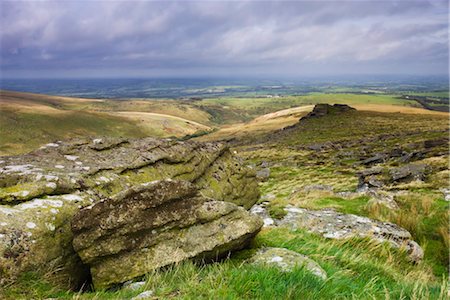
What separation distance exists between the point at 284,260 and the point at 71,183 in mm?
5624

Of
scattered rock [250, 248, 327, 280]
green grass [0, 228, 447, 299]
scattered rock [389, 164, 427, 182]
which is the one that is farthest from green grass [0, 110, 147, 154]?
scattered rock [250, 248, 327, 280]

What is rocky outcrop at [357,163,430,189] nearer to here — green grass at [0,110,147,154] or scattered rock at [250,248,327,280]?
scattered rock at [250,248,327,280]

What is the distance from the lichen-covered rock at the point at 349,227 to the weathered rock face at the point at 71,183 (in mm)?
3410

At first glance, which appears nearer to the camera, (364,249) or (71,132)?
(364,249)

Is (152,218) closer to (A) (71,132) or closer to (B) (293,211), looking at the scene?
(B) (293,211)

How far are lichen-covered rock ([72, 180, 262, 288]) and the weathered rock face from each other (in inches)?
8.0

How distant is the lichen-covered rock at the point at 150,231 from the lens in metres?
6.46

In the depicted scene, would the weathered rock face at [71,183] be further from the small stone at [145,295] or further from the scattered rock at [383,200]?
the scattered rock at [383,200]

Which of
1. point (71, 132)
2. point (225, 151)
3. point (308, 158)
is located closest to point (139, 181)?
point (225, 151)

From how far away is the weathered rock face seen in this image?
6.56 meters

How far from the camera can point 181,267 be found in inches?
242

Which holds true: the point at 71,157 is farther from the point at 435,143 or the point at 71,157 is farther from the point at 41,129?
the point at 41,129

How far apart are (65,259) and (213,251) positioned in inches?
121

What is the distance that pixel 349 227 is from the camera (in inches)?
452
